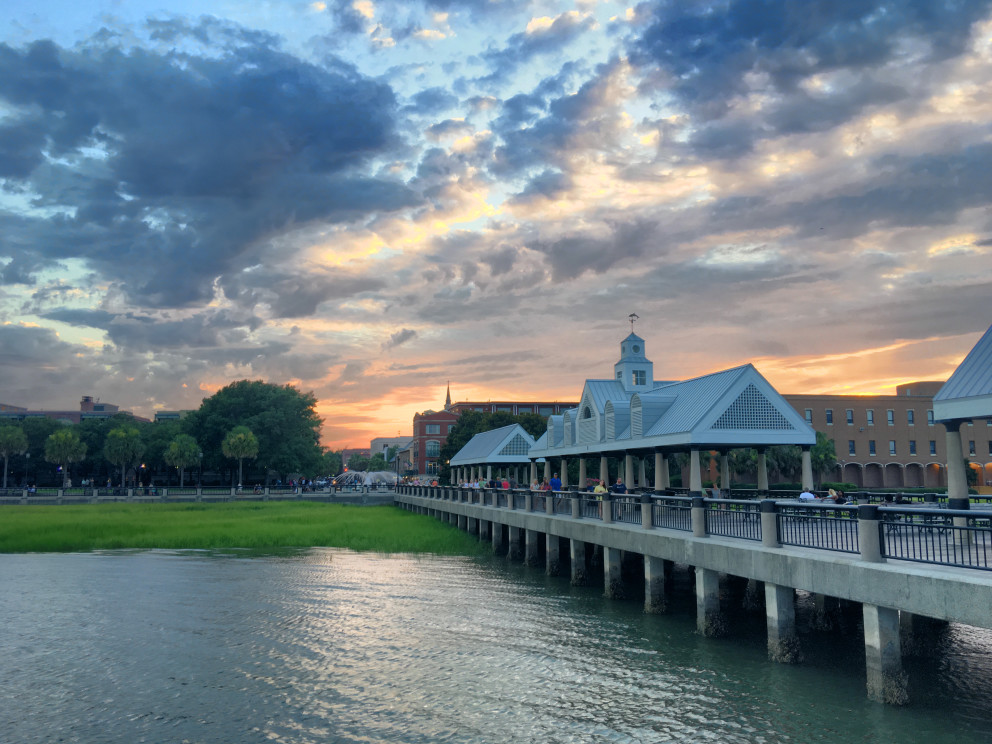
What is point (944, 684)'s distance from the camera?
14141 millimetres

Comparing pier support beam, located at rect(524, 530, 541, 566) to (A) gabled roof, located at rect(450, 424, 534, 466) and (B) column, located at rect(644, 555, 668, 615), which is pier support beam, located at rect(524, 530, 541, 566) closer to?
(B) column, located at rect(644, 555, 668, 615)

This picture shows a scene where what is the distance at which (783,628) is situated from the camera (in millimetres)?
15352

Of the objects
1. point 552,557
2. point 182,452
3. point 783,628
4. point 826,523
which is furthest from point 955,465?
point 182,452

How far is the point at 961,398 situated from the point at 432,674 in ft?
44.8

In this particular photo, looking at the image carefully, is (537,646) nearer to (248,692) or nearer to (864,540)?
(248,692)

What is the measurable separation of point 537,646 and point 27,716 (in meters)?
9.97

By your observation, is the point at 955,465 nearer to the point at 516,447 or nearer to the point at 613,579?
the point at 613,579

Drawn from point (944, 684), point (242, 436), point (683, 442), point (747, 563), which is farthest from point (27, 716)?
point (242, 436)

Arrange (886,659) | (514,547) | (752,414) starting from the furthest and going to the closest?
(514,547) → (752,414) → (886,659)

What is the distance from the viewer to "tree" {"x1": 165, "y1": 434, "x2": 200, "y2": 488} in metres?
92.2

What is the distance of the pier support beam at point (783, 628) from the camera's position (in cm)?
1523

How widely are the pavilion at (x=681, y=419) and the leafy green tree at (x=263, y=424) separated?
66211 mm

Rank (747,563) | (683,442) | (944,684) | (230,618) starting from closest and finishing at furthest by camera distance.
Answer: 1. (944,684)
2. (747,563)
3. (230,618)
4. (683,442)

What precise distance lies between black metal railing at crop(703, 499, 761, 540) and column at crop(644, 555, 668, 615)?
2495 millimetres
